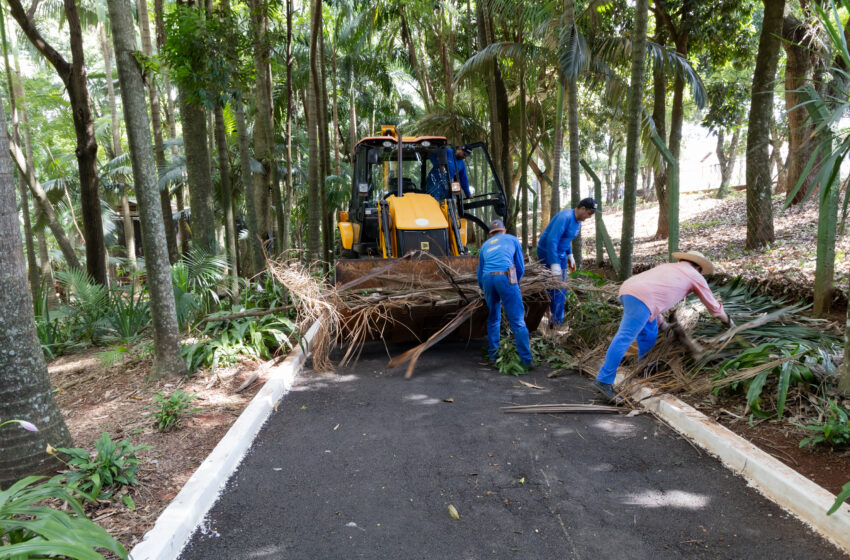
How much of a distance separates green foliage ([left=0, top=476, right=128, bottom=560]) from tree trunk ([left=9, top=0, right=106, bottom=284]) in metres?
8.07

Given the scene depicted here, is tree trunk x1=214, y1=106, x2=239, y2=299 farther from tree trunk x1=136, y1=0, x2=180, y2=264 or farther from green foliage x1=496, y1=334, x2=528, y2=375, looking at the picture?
green foliage x1=496, y1=334, x2=528, y2=375

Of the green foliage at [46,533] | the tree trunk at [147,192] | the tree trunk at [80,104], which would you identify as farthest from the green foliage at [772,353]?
Result: the tree trunk at [80,104]

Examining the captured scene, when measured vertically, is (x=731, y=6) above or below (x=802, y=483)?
above

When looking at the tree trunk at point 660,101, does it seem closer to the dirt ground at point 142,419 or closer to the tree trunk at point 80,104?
the dirt ground at point 142,419

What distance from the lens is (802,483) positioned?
3.01 meters

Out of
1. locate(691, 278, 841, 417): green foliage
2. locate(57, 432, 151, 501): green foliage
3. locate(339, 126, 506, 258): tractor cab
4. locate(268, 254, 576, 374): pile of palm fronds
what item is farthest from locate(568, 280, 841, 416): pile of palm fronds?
locate(57, 432, 151, 501): green foliage

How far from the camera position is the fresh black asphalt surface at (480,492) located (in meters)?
2.74

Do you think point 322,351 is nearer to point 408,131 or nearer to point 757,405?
point 757,405

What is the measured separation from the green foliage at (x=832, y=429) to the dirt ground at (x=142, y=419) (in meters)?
4.25

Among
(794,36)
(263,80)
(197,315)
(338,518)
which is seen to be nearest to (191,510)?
(338,518)

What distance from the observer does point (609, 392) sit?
190 inches

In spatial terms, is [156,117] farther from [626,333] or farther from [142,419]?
[626,333]

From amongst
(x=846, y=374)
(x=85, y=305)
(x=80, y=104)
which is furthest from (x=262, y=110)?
(x=846, y=374)

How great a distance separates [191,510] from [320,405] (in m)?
2.06
